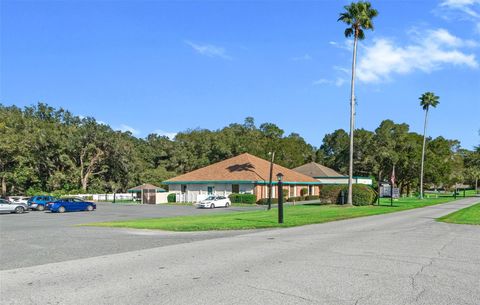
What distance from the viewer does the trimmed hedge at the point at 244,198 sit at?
5038 centimetres

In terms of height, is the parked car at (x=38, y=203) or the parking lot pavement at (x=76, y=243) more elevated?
the parking lot pavement at (x=76, y=243)

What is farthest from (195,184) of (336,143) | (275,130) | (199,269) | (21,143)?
(336,143)

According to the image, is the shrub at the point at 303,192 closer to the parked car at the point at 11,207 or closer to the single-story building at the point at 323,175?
the single-story building at the point at 323,175

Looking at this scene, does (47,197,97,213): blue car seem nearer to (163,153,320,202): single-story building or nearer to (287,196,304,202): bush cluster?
(163,153,320,202): single-story building

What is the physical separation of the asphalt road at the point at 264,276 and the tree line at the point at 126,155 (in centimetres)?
6087

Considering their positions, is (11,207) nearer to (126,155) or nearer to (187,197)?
(187,197)

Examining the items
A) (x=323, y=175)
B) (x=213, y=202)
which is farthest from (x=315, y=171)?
(x=213, y=202)

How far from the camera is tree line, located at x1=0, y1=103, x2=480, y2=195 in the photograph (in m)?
69.8

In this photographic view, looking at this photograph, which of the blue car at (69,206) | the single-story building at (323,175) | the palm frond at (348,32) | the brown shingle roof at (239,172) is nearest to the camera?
the blue car at (69,206)

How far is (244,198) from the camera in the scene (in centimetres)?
5066

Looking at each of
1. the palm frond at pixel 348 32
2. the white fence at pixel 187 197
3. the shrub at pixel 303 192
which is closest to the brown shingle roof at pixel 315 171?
the shrub at pixel 303 192

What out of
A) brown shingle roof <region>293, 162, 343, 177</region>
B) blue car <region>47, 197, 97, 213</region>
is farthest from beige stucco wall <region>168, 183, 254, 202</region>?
brown shingle roof <region>293, 162, 343, 177</region>

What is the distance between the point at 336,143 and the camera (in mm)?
127438

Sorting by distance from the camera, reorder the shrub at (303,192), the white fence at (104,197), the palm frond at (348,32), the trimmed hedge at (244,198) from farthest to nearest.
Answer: the white fence at (104,197) < the shrub at (303,192) < the trimmed hedge at (244,198) < the palm frond at (348,32)
